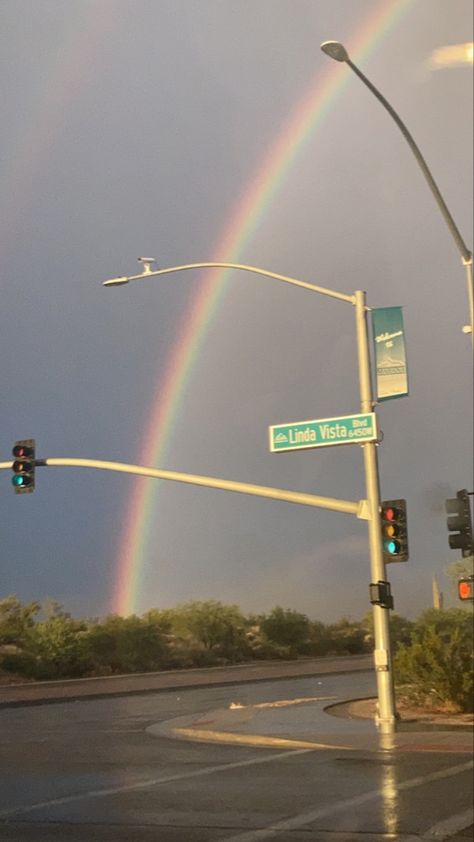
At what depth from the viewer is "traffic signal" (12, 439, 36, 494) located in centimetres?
2516

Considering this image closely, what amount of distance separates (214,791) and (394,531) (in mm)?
9231

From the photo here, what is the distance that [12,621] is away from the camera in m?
52.9

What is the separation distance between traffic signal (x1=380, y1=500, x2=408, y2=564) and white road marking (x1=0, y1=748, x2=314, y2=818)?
5.19 m

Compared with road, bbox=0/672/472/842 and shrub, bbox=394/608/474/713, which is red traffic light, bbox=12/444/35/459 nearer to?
road, bbox=0/672/472/842

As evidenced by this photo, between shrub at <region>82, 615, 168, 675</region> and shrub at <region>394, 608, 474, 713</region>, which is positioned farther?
shrub at <region>82, 615, 168, 675</region>

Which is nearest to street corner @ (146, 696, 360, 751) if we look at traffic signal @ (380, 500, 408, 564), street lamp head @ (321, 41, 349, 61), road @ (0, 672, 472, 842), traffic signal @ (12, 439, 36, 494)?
road @ (0, 672, 472, 842)

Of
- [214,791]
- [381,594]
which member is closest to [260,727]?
[381,594]

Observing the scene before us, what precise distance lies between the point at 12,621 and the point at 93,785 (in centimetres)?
4085

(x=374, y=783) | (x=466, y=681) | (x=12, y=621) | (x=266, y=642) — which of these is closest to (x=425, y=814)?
(x=374, y=783)

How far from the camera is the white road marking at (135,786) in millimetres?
11653

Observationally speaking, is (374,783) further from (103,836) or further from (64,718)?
(64,718)

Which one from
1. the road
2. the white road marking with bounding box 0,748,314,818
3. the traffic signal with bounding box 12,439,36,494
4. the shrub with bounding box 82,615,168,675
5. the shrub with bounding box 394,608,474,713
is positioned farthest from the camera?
the shrub with bounding box 82,615,168,675

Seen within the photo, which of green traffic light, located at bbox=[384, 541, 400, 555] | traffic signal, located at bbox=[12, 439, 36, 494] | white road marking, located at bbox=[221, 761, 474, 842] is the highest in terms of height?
traffic signal, located at bbox=[12, 439, 36, 494]

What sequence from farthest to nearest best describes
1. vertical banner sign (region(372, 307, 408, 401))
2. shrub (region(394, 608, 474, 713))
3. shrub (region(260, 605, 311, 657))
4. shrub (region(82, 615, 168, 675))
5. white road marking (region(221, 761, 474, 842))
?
1. shrub (region(260, 605, 311, 657))
2. shrub (region(82, 615, 168, 675))
3. vertical banner sign (region(372, 307, 408, 401))
4. shrub (region(394, 608, 474, 713))
5. white road marking (region(221, 761, 474, 842))
